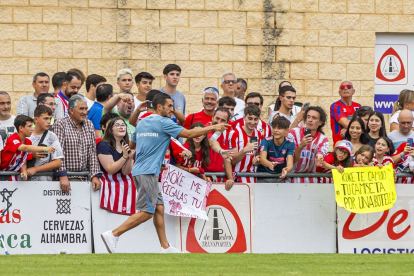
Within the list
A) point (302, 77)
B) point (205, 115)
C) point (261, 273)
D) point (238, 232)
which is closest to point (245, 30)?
point (302, 77)

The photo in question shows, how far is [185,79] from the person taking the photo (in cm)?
1833

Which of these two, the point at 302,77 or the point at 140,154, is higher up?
the point at 302,77

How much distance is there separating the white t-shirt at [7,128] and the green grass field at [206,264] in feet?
5.86

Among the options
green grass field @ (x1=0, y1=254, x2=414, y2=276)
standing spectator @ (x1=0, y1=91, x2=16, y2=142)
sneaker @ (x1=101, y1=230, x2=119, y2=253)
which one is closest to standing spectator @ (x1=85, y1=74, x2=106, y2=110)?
standing spectator @ (x1=0, y1=91, x2=16, y2=142)

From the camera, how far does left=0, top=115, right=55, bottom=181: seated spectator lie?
1272 centimetres

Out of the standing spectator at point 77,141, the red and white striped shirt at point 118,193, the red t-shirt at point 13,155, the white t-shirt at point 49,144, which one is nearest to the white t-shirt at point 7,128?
the red t-shirt at point 13,155

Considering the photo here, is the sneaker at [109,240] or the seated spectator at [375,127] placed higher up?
the seated spectator at [375,127]

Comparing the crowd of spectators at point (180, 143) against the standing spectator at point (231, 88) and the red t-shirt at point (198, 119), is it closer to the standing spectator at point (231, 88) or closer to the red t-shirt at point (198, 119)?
the red t-shirt at point (198, 119)

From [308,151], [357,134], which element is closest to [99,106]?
[308,151]

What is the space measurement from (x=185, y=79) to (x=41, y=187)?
5.88m

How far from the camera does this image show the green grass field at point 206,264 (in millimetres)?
10492

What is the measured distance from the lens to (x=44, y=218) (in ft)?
42.9

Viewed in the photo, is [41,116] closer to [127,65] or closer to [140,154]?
[140,154]

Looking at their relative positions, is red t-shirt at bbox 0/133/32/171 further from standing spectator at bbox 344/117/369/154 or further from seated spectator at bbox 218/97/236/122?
standing spectator at bbox 344/117/369/154
